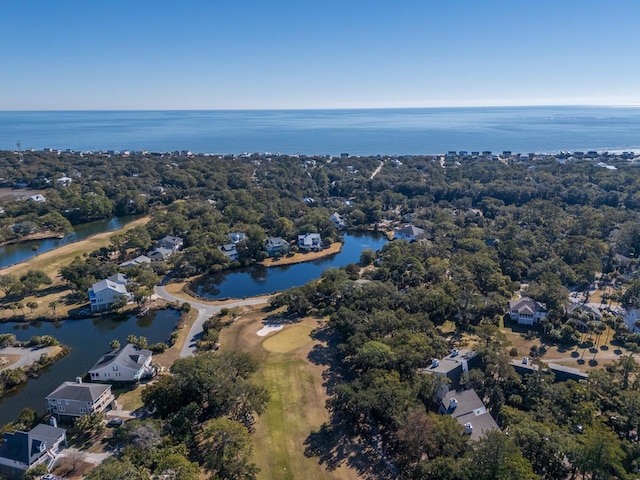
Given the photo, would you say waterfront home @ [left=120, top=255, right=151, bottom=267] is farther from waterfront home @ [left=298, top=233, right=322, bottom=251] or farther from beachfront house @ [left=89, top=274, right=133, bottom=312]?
waterfront home @ [left=298, top=233, right=322, bottom=251]

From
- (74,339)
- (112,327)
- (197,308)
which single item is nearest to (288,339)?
(197,308)

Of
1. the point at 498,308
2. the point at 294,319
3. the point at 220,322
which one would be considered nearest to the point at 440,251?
the point at 498,308

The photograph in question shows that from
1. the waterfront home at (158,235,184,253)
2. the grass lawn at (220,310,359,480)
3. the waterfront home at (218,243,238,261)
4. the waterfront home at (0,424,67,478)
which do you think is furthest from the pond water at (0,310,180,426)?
the waterfront home at (158,235,184,253)

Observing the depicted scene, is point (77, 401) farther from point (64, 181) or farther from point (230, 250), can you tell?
point (64, 181)

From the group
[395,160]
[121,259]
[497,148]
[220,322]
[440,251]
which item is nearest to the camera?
[220,322]

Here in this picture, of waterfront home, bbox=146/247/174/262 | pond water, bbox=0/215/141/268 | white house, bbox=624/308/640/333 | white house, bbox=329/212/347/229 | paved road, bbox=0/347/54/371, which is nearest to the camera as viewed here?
paved road, bbox=0/347/54/371

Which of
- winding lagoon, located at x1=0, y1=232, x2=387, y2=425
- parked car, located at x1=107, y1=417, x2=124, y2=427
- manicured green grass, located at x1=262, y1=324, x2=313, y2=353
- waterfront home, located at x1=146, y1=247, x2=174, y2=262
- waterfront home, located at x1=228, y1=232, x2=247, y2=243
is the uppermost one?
waterfront home, located at x1=228, y1=232, x2=247, y2=243

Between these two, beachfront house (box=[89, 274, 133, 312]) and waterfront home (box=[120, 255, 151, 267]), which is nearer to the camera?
beachfront house (box=[89, 274, 133, 312])

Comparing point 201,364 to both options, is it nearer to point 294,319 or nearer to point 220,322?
point 220,322
